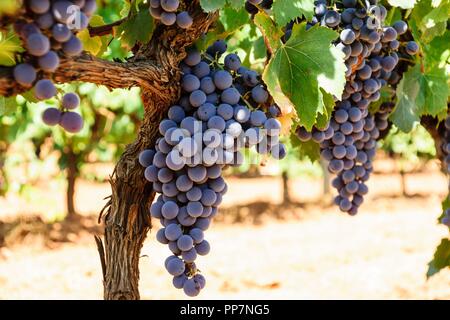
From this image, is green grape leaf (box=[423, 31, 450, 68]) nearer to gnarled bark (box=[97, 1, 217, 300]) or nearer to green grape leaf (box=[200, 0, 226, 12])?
gnarled bark (box=[97, 1, 217, 300])

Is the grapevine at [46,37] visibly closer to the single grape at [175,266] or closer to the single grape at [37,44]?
the single grape at [37,44]

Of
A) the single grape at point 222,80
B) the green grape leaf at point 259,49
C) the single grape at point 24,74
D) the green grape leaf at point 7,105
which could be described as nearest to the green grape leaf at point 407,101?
the green grape leaf at point 259,49

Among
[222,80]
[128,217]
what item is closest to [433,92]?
[222,80]

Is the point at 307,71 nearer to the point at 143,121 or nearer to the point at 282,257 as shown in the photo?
the point at 143,121

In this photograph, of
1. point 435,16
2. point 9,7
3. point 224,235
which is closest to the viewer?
point 9,7

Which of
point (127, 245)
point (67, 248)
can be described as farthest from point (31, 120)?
point (127, 245)

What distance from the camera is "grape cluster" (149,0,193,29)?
134 cm

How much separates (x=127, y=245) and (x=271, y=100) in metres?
0.59

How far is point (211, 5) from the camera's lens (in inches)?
53.3

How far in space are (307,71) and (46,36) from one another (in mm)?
775

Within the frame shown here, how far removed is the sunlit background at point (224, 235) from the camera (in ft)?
18.4

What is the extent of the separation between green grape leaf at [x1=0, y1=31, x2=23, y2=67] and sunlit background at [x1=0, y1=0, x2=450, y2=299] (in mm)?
1333
